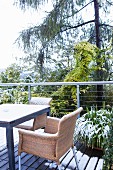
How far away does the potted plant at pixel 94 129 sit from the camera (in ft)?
10.2

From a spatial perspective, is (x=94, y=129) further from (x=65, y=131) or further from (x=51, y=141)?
(x=51, y=141)

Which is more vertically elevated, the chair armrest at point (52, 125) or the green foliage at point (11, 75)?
the green foliage at point (11, 75)

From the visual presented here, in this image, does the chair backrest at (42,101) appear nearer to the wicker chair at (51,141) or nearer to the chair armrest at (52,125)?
the chair armrest at (52,125)

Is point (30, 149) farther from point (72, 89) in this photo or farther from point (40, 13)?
point (40, 13)

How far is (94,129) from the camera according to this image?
10.5ft

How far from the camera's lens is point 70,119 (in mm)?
2281

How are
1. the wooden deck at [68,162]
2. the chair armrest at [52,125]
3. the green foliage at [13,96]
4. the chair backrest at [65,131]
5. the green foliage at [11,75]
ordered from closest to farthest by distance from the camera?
the chair backrest at [65,131] < the wooden deck at [68,162] < the chair armrest at [52,125] < the green foliage at [13,96] < the green foliage at [11,75]

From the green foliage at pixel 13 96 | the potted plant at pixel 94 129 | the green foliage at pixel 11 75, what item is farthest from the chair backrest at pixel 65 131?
the green foliage at pixel 11 75

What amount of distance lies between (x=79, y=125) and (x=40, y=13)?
4.47 metres

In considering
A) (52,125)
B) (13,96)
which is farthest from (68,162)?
(13,96)

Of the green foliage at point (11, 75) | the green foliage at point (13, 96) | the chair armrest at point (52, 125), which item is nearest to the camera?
the chair armrest at point (52, 125)

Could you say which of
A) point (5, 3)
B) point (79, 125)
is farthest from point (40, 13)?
point (79, 125)

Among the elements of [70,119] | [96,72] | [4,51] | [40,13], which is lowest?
[70,119]

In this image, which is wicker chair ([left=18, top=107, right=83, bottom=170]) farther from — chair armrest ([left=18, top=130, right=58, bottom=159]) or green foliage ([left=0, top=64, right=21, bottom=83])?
green foliage ([left=0, top=64, right=21, bottom=83])
